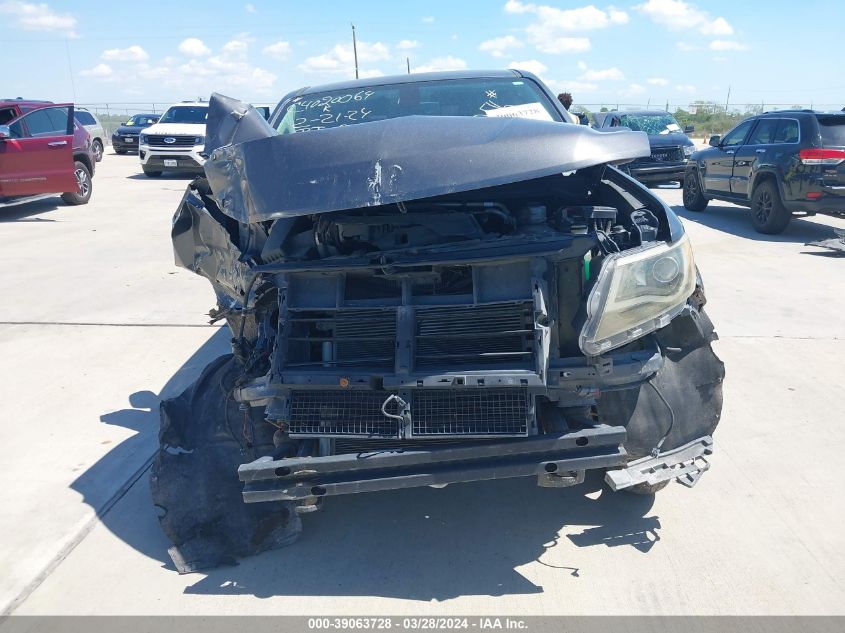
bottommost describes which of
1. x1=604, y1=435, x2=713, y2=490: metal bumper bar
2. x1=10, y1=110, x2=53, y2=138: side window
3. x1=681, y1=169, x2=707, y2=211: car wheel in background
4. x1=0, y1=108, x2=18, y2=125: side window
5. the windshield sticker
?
x1=604, y1=435, x2=713, y2=490: metal bumper bar

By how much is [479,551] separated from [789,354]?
11.0 feet

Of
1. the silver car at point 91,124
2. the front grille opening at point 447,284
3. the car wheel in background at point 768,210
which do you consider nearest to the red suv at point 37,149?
the silver car at point 91,124

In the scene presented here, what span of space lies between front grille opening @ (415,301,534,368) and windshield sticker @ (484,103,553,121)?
1884mm

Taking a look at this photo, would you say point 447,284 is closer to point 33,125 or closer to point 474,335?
point 474,335

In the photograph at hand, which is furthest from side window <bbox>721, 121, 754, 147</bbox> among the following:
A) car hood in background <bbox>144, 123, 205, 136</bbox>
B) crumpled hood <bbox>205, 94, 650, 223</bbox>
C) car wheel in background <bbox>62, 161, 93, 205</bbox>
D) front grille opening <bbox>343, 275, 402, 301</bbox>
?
car hood in background <bbox>144, 123, 205, 136</bbox>

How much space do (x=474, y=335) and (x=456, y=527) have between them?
3.45 feet

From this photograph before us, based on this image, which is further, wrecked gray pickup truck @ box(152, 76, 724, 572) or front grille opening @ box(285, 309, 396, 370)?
front grille opening @ box(285, 309, 396, 370)

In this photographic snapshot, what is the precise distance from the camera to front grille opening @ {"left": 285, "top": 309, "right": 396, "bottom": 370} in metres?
2.90

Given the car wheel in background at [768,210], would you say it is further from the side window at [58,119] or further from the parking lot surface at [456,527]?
the side window at [58,119]

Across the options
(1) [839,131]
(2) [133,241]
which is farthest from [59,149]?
(1) [839,131]

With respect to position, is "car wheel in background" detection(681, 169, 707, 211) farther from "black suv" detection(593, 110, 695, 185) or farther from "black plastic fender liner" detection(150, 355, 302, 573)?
"black plastic fender liner" detection(150, 355, 302, 573)

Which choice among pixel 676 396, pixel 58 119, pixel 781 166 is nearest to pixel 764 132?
pixel 781 166

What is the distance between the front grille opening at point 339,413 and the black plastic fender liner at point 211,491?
0.40m

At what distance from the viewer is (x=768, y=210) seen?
10.0 m
